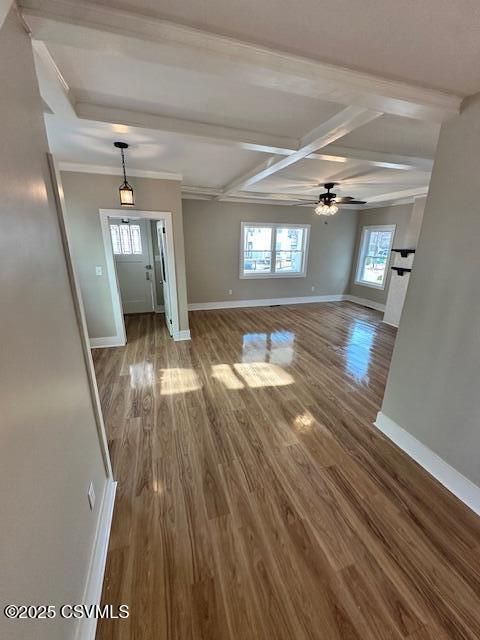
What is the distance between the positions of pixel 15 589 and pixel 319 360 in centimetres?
355

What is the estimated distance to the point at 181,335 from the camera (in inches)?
175

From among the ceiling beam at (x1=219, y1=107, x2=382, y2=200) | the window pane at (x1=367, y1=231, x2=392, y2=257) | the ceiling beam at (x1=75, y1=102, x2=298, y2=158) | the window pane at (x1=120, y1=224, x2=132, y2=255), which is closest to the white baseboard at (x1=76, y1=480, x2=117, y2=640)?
the ceiling beam at (x1=75, y1=102, x2=298, y2=158)

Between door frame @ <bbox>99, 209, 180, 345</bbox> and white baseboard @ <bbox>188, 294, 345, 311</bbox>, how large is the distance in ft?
6.40

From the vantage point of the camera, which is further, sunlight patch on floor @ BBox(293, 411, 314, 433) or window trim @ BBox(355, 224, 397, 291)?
window trim @ BBox(355, 224, 397, 291)

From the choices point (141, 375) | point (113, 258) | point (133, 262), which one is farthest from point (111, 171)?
point (141, 375)

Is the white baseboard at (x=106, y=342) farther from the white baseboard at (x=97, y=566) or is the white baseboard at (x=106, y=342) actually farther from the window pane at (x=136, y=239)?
the white baseboard at (x=97, y=566)

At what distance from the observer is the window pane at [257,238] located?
6273 mm

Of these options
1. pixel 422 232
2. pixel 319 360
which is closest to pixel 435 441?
pixel 422 232

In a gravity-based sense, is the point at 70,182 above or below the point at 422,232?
above

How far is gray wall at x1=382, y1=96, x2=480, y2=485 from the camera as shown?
161 cm

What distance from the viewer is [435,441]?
1913 mm

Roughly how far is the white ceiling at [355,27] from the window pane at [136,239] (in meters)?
4.92

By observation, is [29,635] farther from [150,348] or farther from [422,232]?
[150,348]

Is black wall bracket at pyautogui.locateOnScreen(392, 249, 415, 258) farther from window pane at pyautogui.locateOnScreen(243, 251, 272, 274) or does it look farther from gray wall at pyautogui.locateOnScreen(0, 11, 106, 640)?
gray wall at pyautogui.locateOnScreen(0, 11, 106, 640)
